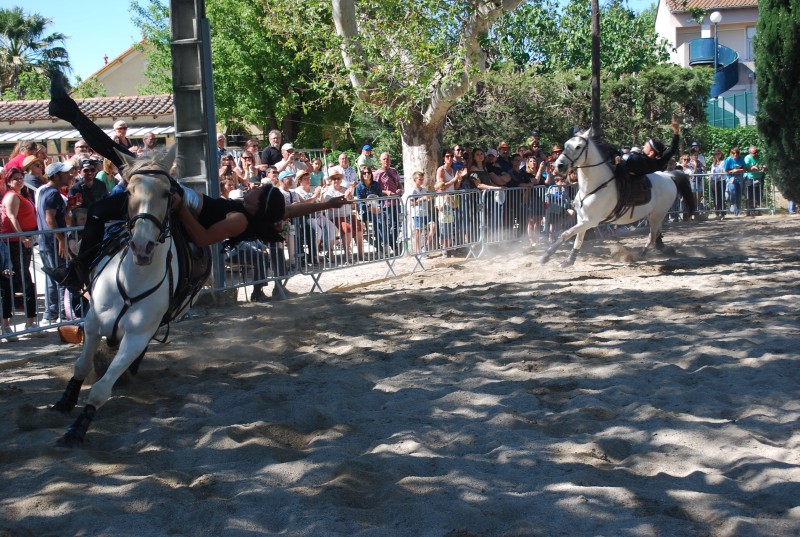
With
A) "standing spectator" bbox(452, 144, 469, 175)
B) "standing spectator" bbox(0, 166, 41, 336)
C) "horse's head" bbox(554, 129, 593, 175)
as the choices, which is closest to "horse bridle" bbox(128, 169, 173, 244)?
"standing spectator" bbox(0, 166, 41, 336)

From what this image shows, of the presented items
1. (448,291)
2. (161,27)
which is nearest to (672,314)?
(448,291)

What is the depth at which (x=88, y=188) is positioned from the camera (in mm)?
10148

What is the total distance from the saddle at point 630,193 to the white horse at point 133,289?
8.68 metres

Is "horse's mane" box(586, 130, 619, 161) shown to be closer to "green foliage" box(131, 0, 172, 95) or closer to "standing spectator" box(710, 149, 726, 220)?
"standing spectator" box(710, 149, 726, 220)

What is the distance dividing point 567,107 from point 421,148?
40.5ft

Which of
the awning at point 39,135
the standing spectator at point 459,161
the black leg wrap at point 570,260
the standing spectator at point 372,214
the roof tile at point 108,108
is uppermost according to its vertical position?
the roof tile at point 108,108

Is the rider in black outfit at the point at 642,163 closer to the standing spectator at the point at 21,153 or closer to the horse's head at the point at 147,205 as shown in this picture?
the standing spectator at the point at 21,153

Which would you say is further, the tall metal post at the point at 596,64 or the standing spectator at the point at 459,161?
the tall metal post at the point at 596,64

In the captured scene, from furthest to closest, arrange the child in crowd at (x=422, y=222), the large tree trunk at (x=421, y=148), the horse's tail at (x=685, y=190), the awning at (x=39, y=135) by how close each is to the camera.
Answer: the awning at (x=39, y=135) → the large tree trunk at (x=421, y=148) → the horse's tail at (x=685, y=190) → the child in crowd at (x=422, y=222)

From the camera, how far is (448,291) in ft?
37.4

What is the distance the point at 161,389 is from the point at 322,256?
5.44m

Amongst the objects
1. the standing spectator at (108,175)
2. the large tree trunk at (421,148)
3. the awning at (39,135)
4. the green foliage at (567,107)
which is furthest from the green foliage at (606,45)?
the standing spectator at (108,175)

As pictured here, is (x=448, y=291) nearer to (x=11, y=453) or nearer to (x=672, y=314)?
(x=672, y=314)

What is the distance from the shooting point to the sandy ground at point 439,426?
4402 mm
